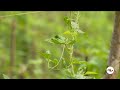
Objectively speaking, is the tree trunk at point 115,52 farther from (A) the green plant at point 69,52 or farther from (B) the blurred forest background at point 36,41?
(B) the blurred forest background at point 36,41

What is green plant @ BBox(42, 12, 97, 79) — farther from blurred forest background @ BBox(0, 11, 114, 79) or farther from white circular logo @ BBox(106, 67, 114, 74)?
blurred forest background @ BBox(0, 11, 114, 79)

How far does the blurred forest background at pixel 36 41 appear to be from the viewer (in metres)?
4.13

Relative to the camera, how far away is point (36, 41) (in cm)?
575

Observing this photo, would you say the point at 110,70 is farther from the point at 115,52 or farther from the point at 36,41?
the point at 36,41

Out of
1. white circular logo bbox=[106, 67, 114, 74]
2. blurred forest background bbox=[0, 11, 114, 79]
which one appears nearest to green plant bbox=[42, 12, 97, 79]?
white circular logo bbox=[106, 67, 114, 74]

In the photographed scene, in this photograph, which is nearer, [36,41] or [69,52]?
[69,52]

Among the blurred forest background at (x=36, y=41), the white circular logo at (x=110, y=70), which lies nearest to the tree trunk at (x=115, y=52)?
the white circular logo at (x=110, y=70)

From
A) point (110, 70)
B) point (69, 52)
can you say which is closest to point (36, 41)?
point (69, 52)

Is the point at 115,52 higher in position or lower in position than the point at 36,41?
lower

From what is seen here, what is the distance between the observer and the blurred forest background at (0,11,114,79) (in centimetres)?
413

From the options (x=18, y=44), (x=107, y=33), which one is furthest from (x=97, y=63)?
(x=107, y=33)
